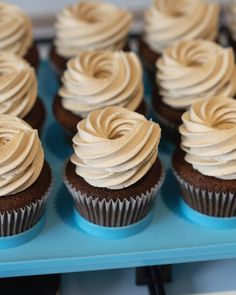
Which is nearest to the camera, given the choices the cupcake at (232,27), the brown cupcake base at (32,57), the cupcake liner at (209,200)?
the cupcake liner at (209,200)

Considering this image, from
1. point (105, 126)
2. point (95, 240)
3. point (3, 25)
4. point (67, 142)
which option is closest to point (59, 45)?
point (3, 25)

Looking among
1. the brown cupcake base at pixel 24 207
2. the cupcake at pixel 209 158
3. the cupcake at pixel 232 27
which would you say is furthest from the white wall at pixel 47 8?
the brown cupcake base at pixel 24 207

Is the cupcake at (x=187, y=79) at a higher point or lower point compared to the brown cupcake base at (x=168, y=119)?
higher

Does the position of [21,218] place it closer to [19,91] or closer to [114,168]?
[114,168]

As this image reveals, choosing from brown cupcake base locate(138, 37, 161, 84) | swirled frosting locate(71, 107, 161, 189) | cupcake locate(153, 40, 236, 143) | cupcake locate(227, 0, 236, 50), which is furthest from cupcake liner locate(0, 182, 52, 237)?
cupcake locate(227, 0, 236, 50)

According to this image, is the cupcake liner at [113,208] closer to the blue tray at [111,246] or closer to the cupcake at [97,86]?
the blue tray at [111,246]

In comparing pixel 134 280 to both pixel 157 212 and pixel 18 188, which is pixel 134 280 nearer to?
pixel 157 212
